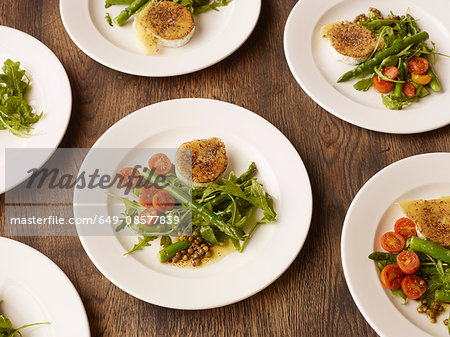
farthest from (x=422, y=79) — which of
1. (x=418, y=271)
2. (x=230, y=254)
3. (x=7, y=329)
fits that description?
(x=7, y=329)

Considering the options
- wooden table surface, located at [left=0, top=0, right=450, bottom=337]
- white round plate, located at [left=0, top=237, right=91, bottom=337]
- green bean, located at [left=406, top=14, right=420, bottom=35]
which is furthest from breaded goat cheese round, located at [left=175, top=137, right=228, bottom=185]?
green bean, located at [left=406, top=14, right=420, bottom=35]

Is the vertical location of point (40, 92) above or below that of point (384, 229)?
above

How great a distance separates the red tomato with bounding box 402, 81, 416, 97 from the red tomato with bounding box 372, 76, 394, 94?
9 cm

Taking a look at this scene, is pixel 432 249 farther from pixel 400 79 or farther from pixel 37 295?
pixel 37 295

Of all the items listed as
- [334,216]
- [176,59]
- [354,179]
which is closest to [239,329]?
[334,216]

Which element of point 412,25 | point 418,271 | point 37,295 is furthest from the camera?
point 412,25

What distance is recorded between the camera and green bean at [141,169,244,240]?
222cm

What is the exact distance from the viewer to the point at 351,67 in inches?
115

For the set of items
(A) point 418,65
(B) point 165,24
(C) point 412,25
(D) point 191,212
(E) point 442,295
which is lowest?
(E) point 442,295

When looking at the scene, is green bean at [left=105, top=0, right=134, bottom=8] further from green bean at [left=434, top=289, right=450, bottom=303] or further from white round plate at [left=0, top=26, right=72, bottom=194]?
green bean at [left=434, top=289, right=450, bottom=303]

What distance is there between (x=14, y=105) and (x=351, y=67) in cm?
218

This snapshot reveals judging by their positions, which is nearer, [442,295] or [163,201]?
[442,295]

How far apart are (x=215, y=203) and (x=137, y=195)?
1.45 feet

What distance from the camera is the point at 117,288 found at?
2.23 metres
